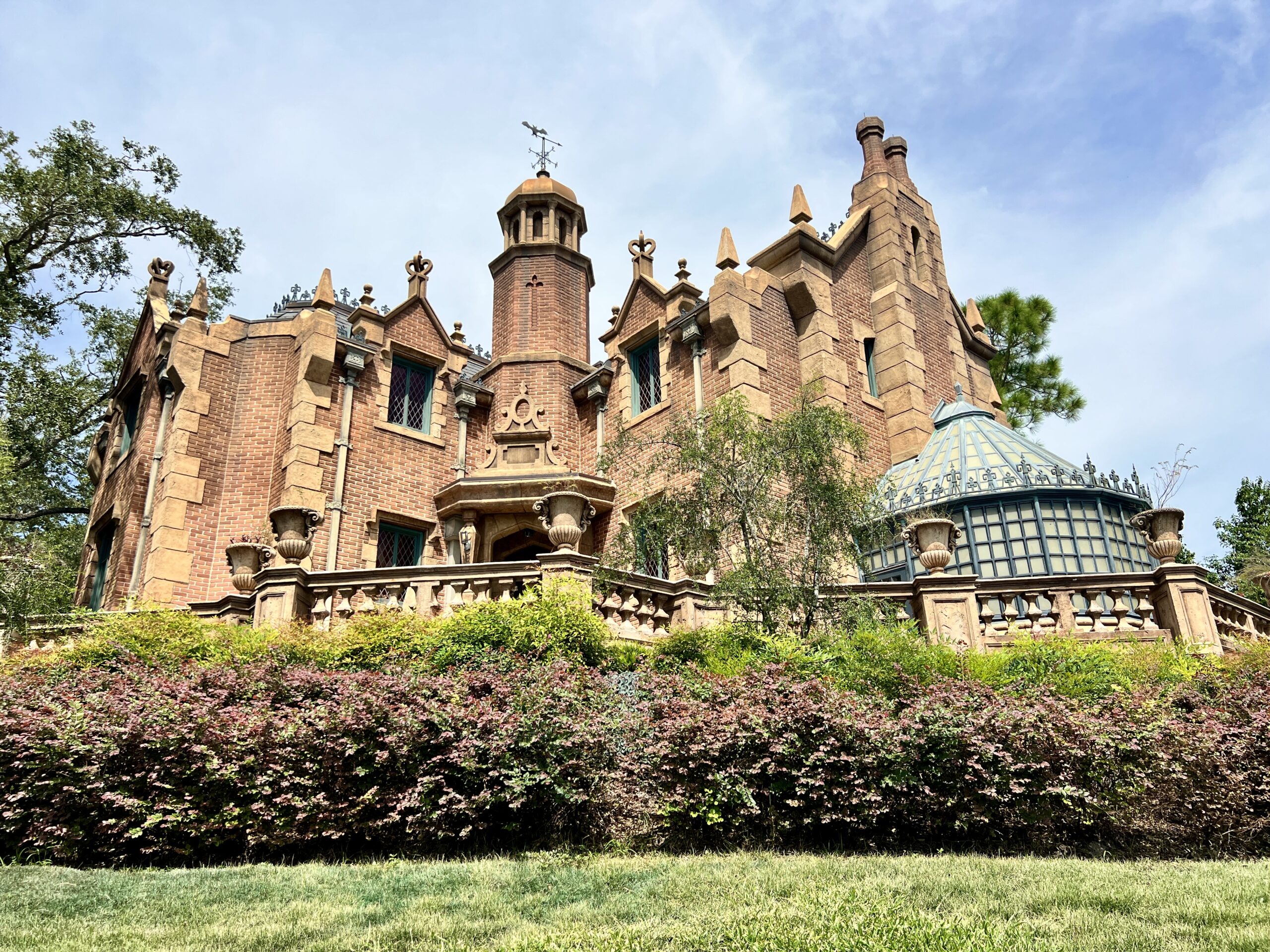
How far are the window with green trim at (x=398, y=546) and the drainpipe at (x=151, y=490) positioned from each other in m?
4.22

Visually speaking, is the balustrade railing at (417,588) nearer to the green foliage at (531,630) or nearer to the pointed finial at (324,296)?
the green foliage at (531,630)

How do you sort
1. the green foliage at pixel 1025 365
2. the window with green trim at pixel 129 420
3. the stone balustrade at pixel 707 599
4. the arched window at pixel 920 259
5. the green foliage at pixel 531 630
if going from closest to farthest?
the green foliage at pixel 531 630
the stone balustrade at pixel 707 599
the window with green trim at pixel 129 420
the arched window at pixel 920 259
the green foliage at pixel 1025 365

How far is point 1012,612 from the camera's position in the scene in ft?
39.5

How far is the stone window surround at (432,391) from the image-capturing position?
20281mm

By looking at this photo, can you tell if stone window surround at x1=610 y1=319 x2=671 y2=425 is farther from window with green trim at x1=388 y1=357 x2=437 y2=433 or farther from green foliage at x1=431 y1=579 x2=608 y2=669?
green foliage at x1=431 y1=579 x2=608 y2=669

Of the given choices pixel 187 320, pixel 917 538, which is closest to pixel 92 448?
pixel 187 320

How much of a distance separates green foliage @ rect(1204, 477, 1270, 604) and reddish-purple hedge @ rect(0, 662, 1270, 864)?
20.4 metres

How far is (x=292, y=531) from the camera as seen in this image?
12.4m

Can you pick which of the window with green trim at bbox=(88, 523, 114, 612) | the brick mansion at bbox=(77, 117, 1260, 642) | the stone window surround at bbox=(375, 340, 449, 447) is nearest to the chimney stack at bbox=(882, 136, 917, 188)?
the brick mansion at bbox=(77, 117, 1260, 642)

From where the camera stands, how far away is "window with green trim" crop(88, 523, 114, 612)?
19.9 meters

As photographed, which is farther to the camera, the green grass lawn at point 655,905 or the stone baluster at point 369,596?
the stone baluster at point 369,596

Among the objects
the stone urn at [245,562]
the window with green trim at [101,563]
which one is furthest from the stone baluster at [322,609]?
the window with green trim at [101,563]

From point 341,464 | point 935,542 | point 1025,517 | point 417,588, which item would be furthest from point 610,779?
point 341,464

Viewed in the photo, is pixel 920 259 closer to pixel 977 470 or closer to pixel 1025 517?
pixel 977 470
